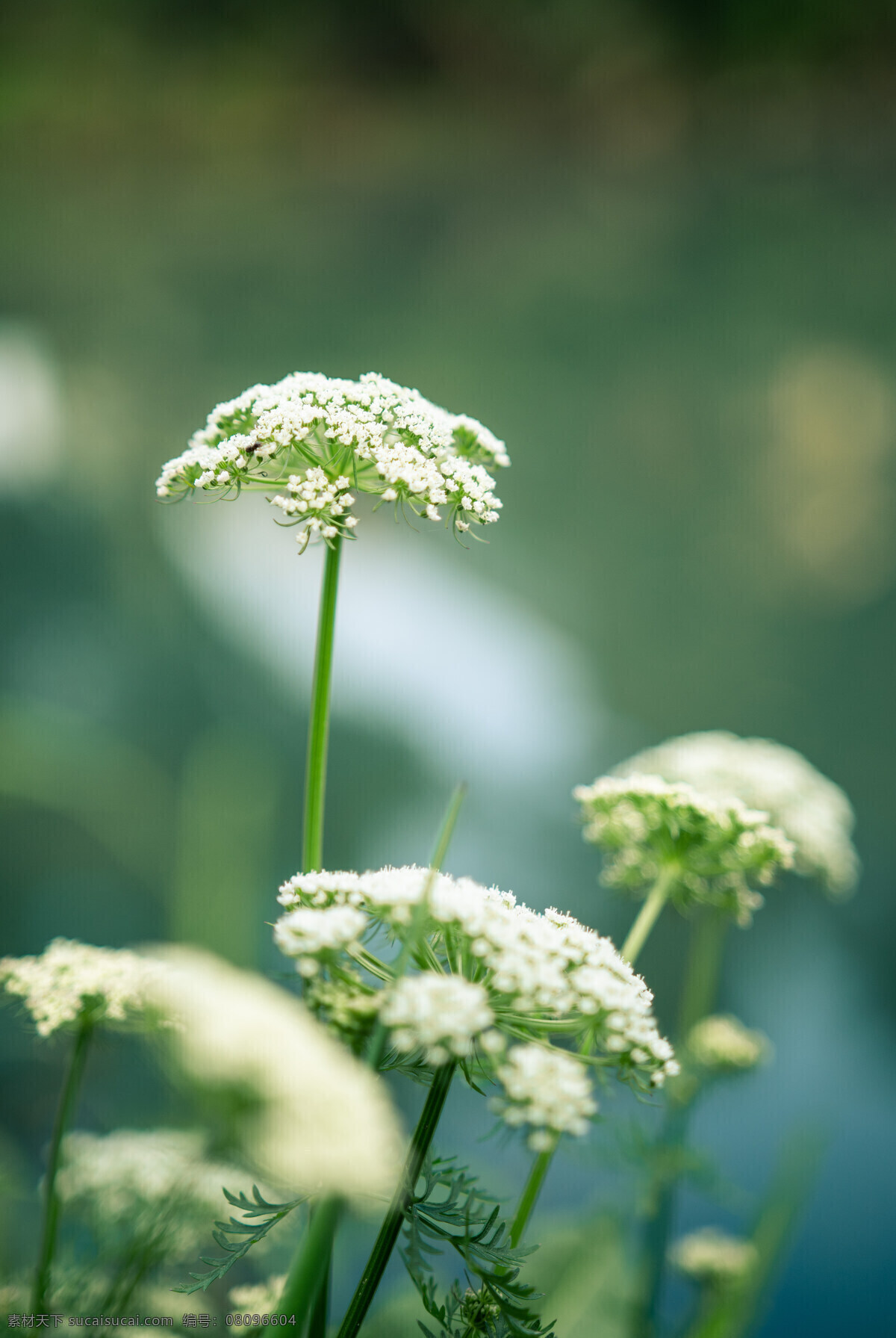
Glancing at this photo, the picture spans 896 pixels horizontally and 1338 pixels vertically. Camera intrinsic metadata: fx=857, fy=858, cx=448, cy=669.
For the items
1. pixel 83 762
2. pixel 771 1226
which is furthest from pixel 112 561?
pixel 771 1226

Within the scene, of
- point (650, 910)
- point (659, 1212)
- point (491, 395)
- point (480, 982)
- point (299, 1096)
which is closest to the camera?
point (299, 1096)

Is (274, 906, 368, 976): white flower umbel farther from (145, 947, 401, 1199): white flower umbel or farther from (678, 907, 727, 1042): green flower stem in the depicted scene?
(678, 907, 727, 1042): green flower stem

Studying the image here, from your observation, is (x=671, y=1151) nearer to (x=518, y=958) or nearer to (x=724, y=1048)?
(x=724, y=1048)

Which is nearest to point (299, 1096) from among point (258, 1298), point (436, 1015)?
point (436, 1015)

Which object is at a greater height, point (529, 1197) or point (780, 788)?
point (780, 788)

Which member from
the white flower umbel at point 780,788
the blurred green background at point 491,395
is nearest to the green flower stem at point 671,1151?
the white flower umbel at point 780,788

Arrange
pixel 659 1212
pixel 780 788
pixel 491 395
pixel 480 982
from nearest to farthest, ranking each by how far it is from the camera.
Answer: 1. pixel 480 982
2. pixel 659 1212
3. pixel 780 788
4. pixel 491 395

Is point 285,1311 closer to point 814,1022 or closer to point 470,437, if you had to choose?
point 470,437
